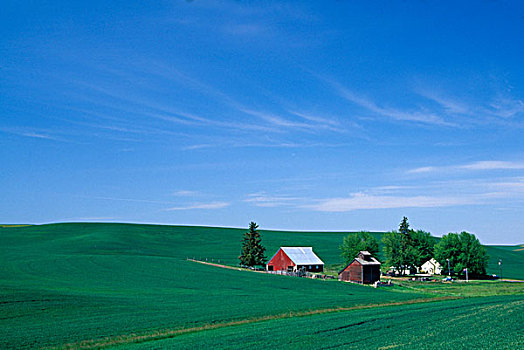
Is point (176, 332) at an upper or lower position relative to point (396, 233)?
lower

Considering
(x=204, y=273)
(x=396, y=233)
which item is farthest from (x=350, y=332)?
(x=396, y=233)

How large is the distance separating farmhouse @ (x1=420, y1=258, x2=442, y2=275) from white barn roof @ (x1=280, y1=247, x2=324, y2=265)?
1125 inches

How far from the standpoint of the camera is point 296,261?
101 m

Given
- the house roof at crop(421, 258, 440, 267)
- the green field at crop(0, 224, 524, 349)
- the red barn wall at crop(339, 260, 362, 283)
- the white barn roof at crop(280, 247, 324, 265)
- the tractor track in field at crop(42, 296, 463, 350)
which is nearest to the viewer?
the tractor track in field at crop(42, 296, 463, 350)

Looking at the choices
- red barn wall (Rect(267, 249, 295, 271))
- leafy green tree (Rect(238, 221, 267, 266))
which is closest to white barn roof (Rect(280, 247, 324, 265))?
red barn wall (Rect(267, 249, 295, 271))

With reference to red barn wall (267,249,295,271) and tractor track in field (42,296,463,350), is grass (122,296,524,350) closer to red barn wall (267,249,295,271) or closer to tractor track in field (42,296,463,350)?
tractor track in field (42,296,463,350)

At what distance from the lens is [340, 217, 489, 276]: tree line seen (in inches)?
4070

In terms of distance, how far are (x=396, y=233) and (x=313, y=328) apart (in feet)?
284

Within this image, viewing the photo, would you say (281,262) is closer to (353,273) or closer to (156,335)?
(353,273)

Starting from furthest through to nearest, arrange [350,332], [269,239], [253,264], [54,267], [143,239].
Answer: [269,239]
[143,239]
[253,264]
[54,267]
[350,332]

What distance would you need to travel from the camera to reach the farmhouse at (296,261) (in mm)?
100656

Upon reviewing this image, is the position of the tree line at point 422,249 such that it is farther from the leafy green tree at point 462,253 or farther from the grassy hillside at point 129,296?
the grassy hillside at point 129,296

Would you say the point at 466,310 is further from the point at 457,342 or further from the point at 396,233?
the point at 396,233

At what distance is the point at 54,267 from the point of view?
75312mm
